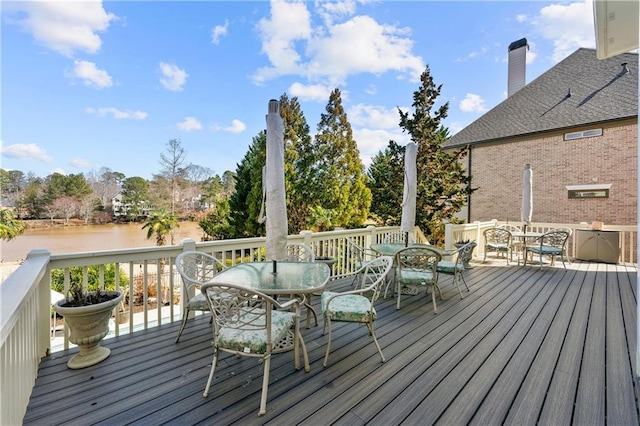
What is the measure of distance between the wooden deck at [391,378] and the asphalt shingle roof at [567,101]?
31.7 ft

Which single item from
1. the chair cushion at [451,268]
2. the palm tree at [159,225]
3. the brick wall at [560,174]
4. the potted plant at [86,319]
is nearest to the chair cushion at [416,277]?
the chair cushion at [451,268]

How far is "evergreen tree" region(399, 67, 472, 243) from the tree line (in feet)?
0.09

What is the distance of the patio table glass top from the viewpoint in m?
2.28

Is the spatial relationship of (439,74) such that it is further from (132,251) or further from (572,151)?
(132,251)

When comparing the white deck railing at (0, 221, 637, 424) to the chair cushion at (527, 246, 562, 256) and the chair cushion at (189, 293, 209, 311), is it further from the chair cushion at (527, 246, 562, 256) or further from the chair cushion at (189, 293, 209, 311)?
the chair cushion at (527, 246, 562, 256)

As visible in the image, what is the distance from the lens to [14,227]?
39.1 feet

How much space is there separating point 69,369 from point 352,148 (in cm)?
1351

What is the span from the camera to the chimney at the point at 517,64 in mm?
13578

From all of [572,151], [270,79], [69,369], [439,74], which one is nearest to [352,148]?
[270,79]

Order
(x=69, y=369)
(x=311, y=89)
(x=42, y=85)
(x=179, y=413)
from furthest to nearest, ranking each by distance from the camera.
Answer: (x=311, y=89), (x=42, y=85), (x=69, y=369), (x=179, y=413)

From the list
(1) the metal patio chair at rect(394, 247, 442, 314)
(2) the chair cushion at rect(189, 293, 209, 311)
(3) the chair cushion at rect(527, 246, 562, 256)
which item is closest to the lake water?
(2) the chair cushion at rect(189, 293, 209, 311)

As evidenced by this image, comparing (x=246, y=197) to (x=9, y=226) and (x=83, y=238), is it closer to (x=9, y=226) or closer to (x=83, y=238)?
(x=83, y=238)

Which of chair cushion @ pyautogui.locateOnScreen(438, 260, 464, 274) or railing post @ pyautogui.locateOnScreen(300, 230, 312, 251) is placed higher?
railing post @ pyautogui.locateOnScreen(300, 230, 312, 251)

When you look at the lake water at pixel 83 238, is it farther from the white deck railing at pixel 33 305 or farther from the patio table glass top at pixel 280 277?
the patio table glass top at pixel 280 277
